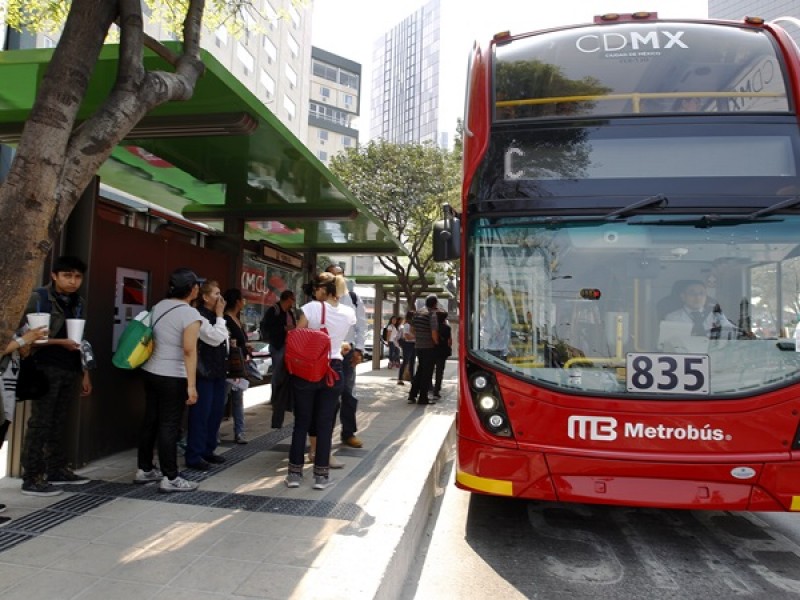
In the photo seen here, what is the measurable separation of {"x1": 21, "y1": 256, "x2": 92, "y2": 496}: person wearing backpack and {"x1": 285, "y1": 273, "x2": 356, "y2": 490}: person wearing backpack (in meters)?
1.64

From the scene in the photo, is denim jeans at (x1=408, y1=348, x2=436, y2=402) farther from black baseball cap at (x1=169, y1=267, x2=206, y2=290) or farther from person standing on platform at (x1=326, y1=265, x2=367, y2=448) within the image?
black baseball cap at (x1=169, y1=267, x2=206, y2=290)

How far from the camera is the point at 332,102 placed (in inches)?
2645

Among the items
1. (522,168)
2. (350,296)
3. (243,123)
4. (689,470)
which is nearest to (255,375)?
(350,296)

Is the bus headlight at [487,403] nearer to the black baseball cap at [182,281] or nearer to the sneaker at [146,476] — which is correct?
the black baseball cap at [182,281]

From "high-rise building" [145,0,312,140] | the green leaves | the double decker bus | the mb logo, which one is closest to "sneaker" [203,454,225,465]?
the double decker bus

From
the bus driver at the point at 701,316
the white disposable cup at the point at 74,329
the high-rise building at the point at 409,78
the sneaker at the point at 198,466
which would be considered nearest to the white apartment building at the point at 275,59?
the sneaker at the point at 198,466

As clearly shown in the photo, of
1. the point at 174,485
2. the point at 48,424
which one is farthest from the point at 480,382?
the point at 48,424

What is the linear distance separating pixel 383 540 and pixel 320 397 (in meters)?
1.54

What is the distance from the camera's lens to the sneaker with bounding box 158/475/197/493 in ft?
14.4

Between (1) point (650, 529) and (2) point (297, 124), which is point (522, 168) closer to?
(1) point (650, 529)

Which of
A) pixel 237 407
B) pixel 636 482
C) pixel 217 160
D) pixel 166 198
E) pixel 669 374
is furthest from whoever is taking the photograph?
pixel 166 198

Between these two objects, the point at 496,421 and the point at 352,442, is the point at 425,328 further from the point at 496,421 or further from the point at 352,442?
the point at 496,421

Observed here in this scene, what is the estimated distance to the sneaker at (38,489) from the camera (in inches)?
164

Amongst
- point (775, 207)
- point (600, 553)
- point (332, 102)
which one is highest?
point (332, 102)
